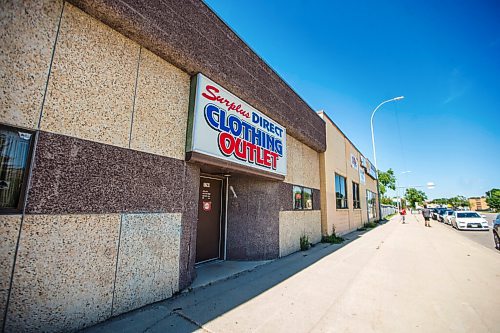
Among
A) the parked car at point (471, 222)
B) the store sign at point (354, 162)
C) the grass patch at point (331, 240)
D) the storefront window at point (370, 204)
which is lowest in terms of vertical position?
the grass patch at point (331, 240)

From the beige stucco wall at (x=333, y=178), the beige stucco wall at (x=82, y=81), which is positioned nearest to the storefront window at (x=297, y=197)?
the beige stucco wall at (x=333, y=178)

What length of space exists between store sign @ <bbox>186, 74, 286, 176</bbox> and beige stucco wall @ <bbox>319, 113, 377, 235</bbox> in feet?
16.2

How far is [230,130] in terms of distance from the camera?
18.4 feet

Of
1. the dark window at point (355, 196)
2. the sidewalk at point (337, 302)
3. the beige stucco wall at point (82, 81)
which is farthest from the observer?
the dark window at point (355, 196)

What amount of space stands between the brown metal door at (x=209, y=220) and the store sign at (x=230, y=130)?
67.3 inches

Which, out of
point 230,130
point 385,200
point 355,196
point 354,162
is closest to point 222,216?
point 230,130

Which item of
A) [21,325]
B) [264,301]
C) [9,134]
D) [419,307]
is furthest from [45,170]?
[419,307]

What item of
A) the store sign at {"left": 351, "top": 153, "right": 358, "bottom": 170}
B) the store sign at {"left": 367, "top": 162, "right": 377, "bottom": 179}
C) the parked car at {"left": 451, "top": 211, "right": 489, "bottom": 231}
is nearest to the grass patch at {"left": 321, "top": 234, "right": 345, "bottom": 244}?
the store sign at {"left": 351, "top": 153, "right": 358, "bottom": 170}

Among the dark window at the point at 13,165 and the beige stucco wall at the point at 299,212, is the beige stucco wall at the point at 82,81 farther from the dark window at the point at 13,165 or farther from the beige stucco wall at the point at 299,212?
the beige stucco wall at the point at 299,212

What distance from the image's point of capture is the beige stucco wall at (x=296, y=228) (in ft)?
26.1

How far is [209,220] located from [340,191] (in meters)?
10.2

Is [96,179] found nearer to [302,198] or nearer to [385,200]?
[302,198]

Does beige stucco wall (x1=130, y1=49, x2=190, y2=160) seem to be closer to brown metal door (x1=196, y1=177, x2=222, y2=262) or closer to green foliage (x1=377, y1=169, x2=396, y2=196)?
brown metal door (x1=196, y1=177, x2=222, y2=262)

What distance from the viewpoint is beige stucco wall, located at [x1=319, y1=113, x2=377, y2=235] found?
37.7 ft
